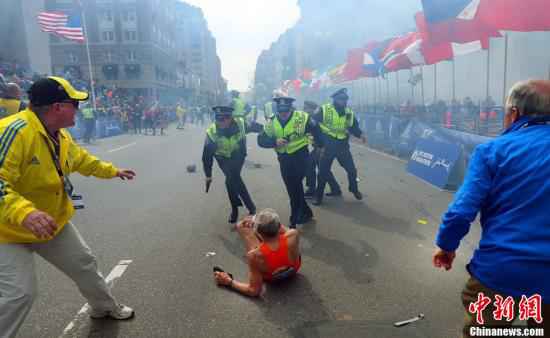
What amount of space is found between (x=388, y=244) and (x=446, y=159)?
3.64 metres

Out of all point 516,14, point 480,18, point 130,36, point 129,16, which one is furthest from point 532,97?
point 129,16

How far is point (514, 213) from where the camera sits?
1.72 m

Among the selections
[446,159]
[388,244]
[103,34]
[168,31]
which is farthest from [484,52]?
[168,31]

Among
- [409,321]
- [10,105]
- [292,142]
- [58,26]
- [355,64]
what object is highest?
[58,26]

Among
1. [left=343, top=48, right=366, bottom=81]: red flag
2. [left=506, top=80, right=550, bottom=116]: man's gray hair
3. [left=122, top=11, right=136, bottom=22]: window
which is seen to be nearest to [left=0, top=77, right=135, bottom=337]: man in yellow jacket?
[left=506, top=80, right=550, bottom=116]: man's gray hair

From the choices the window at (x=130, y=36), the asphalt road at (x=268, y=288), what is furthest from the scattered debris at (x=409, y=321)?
the window at (x=130, y=36)

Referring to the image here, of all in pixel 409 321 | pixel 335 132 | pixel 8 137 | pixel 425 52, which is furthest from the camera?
pixel 425 52

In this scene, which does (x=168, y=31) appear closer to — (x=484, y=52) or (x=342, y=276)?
(x=484, y=52)

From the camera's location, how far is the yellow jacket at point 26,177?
2.09 meters

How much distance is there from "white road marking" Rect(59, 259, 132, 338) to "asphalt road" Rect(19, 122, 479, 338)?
37 millimetres

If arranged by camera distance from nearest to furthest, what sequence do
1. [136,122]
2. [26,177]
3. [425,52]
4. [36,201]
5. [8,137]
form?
[8,137] < [26,177] < [36,201] < [425,52] < [136,122]

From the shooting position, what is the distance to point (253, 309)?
3.20 meters

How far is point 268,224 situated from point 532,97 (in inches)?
83.3

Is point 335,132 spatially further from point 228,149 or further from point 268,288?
point 268,288
